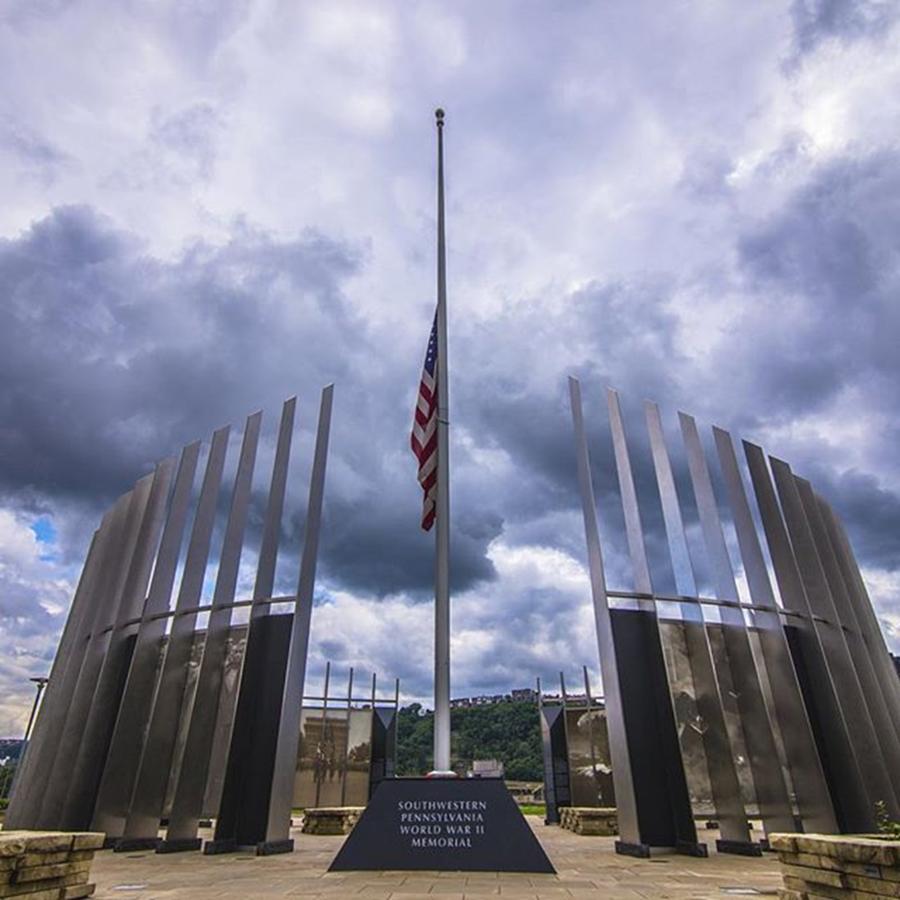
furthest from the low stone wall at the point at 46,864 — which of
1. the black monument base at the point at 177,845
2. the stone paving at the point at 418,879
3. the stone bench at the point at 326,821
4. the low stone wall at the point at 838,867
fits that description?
the stone bench at the point at 326,821

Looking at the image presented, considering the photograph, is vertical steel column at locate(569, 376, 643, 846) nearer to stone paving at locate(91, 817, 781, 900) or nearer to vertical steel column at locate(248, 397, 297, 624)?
stone paving at locate(91, 817, 781, 900)

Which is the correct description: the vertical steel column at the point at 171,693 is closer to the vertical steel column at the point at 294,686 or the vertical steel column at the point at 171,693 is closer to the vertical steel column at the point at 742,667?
the vertical steel column at the point at 294,686

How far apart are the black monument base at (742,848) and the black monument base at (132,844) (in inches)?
A: 395

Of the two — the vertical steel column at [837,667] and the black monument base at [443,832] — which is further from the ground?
the vertical steel column at [837,667]

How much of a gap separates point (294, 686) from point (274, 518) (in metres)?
3.23

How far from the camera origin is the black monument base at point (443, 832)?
8.31 m

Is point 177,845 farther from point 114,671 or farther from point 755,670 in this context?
point 755,670

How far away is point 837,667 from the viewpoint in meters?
12.3

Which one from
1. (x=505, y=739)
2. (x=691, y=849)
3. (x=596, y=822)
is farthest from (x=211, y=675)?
(x=505, y=739)

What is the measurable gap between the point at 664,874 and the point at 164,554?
421 inches

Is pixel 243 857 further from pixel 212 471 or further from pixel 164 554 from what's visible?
pixel 212 471

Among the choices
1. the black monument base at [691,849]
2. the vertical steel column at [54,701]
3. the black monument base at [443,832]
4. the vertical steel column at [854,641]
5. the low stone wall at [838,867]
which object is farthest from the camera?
the vertical steel column at [54,701]

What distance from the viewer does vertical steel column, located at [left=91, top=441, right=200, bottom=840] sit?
11.5 m

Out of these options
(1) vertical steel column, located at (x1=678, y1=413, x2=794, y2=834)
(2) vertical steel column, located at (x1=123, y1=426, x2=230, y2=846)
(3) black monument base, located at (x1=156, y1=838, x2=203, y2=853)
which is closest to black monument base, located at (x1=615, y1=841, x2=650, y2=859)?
(1) vertical steel column, located at (x1=678, y1=413, x2=794, y2=834)
